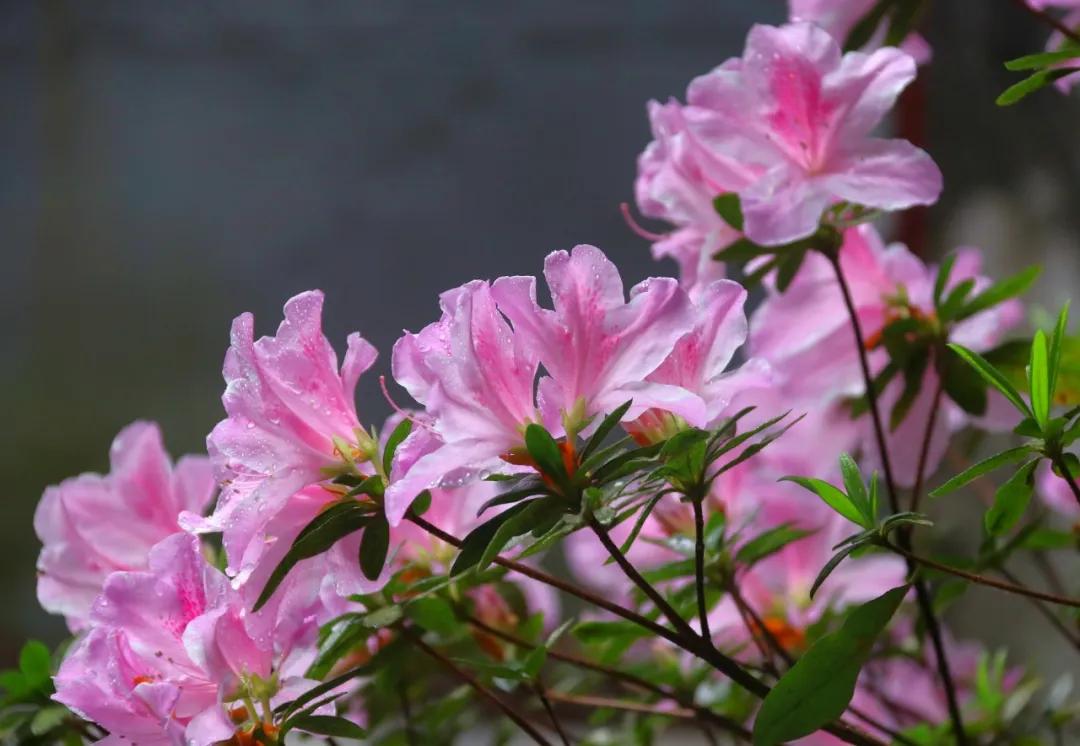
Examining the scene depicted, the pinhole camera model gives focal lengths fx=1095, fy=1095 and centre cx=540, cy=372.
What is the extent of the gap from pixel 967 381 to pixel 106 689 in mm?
549

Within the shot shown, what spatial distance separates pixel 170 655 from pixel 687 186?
41 cm

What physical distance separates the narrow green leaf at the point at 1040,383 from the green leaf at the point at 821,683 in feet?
0.34

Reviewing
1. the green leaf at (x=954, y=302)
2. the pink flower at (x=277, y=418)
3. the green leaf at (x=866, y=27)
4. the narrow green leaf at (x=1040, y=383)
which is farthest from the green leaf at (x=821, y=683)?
the green leaf at (x=866, y=27)

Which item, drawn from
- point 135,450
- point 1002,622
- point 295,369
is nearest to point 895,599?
point 295,369

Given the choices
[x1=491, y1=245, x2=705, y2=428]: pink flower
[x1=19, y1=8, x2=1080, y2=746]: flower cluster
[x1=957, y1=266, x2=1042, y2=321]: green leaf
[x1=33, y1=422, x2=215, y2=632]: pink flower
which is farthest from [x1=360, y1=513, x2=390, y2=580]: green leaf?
[x1=957, y1=266, x2=1042, y2=321]: green leaf

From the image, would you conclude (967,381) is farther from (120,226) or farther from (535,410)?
(120,226)

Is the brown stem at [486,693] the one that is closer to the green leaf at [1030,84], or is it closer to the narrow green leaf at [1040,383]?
the narrow green leaf at [1040,383]

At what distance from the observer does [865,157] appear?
0.65 m

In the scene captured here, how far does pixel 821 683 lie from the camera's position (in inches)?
18.2

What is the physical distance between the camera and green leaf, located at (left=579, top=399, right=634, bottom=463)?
17.9 inches

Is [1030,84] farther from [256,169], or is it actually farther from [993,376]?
[256,169]

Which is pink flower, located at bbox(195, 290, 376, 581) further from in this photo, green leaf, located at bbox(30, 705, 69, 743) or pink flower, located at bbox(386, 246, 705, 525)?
green leaf, located at bbox(30, 705, 69, 743)

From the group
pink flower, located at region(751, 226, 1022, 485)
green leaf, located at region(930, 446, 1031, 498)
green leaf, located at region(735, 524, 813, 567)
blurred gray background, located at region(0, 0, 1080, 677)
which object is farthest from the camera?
blurred gray background, located at region(0, 0, 1080, 677)

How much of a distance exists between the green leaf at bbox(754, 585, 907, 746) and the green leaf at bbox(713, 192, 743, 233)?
263mm
